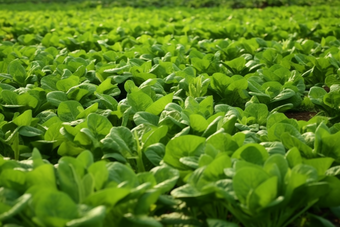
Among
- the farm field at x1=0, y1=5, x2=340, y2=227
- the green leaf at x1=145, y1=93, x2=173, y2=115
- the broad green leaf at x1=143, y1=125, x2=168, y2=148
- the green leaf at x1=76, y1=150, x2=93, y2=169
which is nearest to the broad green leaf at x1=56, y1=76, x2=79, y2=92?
the farm field at x1=0, y1=5, x2=340, y2=227

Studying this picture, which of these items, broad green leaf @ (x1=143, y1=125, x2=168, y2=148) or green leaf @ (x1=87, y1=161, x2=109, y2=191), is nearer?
green leaf @ (x1=87, y1=161, x2=109, y2=191)

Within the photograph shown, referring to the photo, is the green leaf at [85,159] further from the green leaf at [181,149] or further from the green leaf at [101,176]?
the green leaf at [181,149]

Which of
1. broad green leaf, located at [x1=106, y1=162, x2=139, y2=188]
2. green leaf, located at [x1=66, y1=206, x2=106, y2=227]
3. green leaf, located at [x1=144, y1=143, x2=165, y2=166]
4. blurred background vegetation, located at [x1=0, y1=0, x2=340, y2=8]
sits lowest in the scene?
blurred background vegetation, located at [x1=0, y1=0, x2=340, y2=8]

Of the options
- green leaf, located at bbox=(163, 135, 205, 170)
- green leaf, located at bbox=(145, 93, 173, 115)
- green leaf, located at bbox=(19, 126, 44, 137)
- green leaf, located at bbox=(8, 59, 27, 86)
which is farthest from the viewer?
green leaf, located at bbox=(8, 59, 27, 86)

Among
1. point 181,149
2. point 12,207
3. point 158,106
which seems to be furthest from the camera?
point 158,106

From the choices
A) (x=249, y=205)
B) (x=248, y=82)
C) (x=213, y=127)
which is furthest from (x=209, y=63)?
(x=249, y=205)

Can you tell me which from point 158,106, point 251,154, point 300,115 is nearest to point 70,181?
point 251,154

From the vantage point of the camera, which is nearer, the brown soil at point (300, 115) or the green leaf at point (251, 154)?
the green leaf at point (251, 154)

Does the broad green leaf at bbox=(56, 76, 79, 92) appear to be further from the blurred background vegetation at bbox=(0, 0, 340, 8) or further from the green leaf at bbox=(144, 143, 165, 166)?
the blurred background vegetation at bbox=(0, 0, 340, 8)

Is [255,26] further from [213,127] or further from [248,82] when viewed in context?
[213,127]

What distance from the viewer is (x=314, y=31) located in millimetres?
6223

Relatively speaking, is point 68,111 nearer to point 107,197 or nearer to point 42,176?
point 42,176

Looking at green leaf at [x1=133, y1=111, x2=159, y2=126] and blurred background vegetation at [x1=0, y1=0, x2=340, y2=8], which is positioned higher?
green leaf at [x1=133, y1=111, x2=159, y2=126]

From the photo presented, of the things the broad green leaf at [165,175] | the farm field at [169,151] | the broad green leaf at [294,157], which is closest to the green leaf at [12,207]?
the farm field at [169,151]
